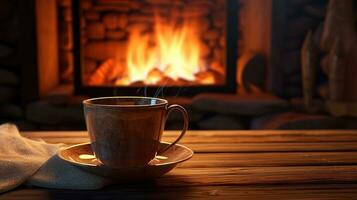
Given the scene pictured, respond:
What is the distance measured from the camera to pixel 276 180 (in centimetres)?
62

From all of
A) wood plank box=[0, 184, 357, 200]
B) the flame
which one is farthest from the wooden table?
the flame

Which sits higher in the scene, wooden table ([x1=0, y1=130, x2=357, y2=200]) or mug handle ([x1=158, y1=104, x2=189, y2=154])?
mug handle ([x1=158, y1=104, x2=189, y2=154])

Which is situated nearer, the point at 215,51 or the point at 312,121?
the point at 312,121

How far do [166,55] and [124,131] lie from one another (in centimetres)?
169

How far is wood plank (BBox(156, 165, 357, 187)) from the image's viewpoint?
0.61 m

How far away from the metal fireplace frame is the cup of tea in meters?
1.44

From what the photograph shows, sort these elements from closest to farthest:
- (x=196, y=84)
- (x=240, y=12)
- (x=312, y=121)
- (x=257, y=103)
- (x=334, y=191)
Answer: (x=334, y=191)
(x=312, y=121)
(x=257, y=103)
(x=196, y=84)
(x=240, y=12)

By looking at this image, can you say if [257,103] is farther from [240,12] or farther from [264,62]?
[240,12]

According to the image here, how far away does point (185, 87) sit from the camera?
2.09 meters

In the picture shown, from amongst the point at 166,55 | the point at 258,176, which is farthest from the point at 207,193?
the point at 166,55

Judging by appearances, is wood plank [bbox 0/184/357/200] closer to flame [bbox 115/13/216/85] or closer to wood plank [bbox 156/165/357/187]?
wood plank [bbox 156/165/357/187]

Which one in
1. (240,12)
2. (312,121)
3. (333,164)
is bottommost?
(312,121)

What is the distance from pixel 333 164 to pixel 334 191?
13 cm

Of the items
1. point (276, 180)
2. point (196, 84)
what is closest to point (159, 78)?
point (196, 84)
